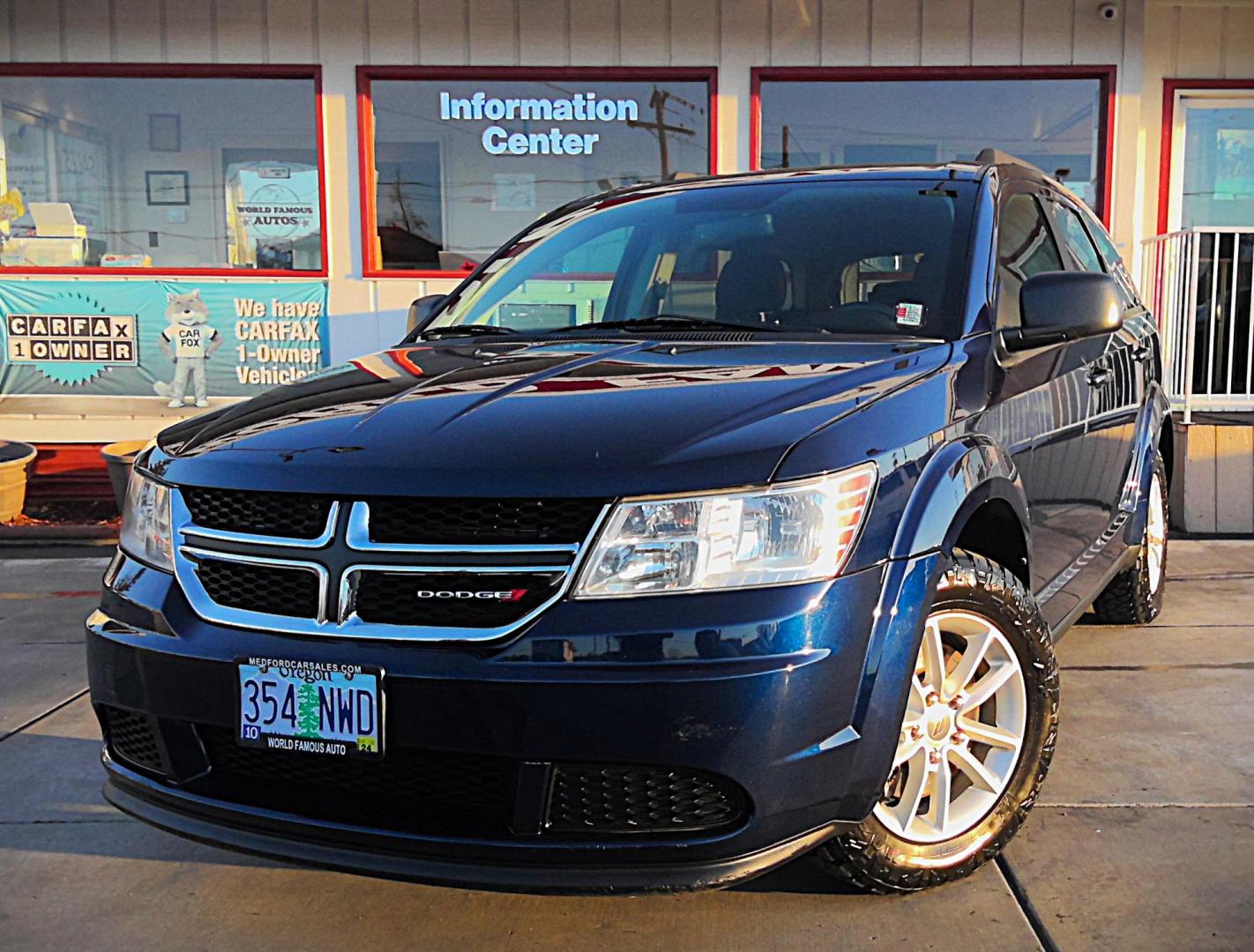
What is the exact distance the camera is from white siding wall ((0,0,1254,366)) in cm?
828

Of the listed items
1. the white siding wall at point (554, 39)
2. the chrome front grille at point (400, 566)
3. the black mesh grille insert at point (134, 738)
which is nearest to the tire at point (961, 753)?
the chrome front grille at point (400, 566)

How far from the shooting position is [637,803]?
87.0 inches

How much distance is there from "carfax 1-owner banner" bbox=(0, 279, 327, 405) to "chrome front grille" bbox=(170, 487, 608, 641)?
6423 mm

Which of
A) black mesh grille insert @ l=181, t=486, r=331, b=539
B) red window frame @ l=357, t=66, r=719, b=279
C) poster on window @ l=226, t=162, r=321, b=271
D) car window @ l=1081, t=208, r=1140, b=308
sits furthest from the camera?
poster on window @ l=226, t=162, r=321, b=271

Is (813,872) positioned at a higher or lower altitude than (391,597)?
lower

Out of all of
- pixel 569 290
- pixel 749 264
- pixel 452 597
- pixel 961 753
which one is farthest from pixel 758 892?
pixel 569 290

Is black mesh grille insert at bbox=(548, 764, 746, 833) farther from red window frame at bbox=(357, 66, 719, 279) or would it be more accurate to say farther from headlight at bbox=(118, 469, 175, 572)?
red window frame at bbox=(357, 66, 719, 279)

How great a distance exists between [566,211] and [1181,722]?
2.58 m

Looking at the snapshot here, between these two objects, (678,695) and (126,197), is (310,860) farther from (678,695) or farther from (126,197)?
(126,197)

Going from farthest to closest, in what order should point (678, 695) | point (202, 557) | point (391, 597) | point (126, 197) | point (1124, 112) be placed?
point (126, 197)
point (1124, 112)
point (202, 557)
point (391, 597)
point (678, 695)

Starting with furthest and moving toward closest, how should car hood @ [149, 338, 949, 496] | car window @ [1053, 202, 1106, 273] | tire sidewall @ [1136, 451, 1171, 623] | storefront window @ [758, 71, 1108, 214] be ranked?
1. storefront window @ [758, 71, 1108, 214]
2. tire sidewall @ [1136, 451, 1171, 623]
3. car window @ [1053, 202, 1106, 273]
4. car hood @ [149, 338, 949, 496]

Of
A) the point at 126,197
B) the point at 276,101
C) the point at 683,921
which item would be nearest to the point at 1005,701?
the point at 683,921

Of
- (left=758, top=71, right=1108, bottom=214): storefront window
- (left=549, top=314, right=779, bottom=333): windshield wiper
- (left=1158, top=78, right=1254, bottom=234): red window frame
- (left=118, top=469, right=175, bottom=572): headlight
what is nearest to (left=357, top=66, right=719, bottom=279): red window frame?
(left=758, top=71, right=1108, bottom=214): storefront window

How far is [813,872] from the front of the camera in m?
2.77
